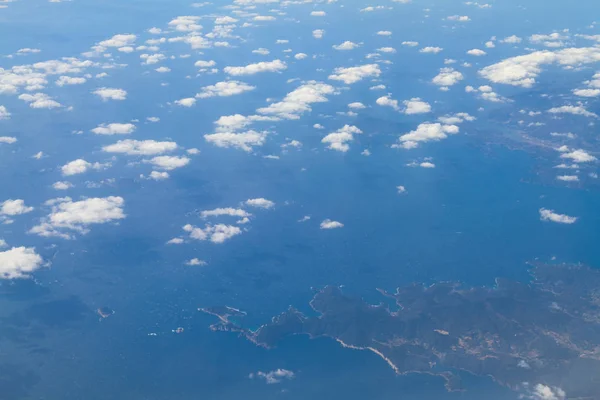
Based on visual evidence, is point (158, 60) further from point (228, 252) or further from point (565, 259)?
point (565, 259)

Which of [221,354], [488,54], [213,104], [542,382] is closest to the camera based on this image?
[542,382]

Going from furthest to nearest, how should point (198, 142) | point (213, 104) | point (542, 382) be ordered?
1. point (213, 104)
2. point (198, 142)
3. point (542, 382)

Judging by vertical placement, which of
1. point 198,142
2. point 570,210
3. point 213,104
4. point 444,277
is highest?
point 213,104

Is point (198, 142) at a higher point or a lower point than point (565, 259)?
higher

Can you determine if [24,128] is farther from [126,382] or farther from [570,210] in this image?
[570,210]

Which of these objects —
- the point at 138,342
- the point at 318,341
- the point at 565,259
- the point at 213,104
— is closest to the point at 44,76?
the point at 213,104

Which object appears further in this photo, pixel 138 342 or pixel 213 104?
pixel 213 104

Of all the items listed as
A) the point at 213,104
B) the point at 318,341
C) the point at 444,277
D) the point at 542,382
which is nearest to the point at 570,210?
the point at 444,277
